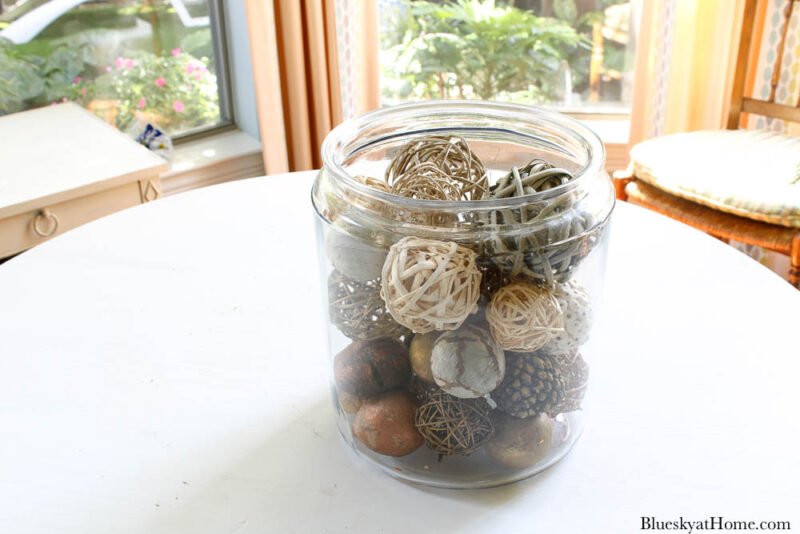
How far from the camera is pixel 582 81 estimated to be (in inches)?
96.3

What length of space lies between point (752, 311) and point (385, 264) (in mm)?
508

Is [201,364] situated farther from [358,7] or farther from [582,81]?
[582,81]

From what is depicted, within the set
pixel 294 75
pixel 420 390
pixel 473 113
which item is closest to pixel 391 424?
pixel 420 390

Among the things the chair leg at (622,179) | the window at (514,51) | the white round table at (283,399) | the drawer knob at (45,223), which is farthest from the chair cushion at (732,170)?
the drawer knob at (45,223)

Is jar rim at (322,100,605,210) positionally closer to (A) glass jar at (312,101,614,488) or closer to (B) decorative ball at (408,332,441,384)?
(A) glass jar at (312,101,614,488)

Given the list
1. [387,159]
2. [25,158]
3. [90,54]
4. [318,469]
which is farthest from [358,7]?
[318,469]

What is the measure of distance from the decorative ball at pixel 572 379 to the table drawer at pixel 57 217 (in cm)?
113

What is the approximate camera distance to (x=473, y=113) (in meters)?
0.84

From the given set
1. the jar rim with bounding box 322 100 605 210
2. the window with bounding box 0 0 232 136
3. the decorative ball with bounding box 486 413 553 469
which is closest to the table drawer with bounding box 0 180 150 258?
the window with bounding box 0 0 232 136

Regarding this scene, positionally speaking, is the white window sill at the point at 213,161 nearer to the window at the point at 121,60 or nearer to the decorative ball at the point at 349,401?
the window at the point at 121,60

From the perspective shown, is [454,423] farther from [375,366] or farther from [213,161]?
[213,161]

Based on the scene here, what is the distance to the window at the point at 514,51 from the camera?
2352 mm

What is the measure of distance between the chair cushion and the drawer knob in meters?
1.21

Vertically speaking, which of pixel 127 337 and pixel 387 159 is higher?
pixel 387 159
